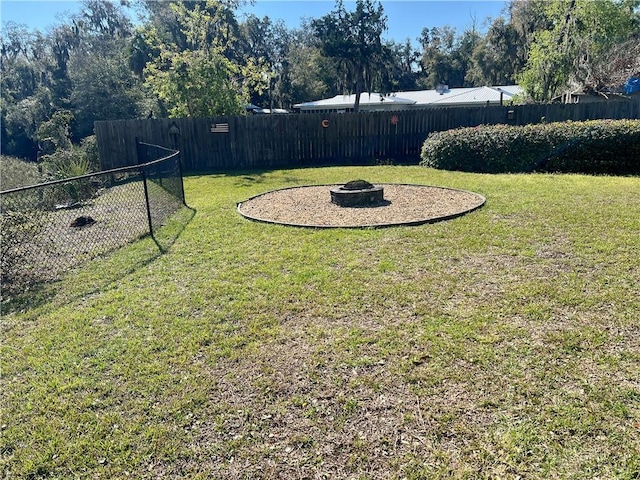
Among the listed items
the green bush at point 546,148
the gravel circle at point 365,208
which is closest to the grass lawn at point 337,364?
the gravel circle at point 365,208

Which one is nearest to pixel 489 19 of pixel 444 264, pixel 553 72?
pixel 553 72

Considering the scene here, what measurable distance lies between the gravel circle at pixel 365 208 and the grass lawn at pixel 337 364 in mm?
1167

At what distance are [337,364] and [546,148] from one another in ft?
33.0

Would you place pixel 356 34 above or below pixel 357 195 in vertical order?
above

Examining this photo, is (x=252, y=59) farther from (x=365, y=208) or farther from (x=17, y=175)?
(x=365, y=208)

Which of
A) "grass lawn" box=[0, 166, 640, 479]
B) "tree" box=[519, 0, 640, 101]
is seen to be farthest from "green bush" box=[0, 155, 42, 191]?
"tree" box=[519, 0, 640, 101]

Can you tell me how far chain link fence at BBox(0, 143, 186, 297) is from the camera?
180 inches

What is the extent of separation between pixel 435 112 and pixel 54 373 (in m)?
13.8

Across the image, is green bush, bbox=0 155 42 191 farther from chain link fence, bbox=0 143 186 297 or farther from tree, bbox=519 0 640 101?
tree, bbox=519 0 640 101

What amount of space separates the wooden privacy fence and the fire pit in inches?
270

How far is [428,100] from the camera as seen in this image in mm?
27016

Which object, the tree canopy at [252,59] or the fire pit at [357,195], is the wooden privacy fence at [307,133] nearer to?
the tree canopy at [252,59]

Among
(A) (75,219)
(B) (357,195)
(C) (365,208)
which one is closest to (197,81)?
(A) (75,219)

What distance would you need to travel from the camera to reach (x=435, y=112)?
46.7 feet
